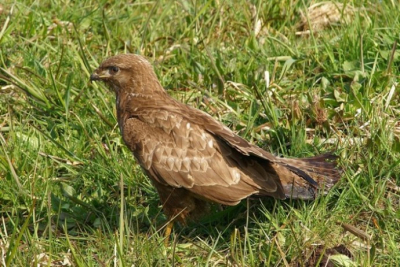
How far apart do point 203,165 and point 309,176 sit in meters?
0.70

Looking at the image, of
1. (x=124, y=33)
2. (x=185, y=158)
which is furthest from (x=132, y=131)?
(x=124, y=33)

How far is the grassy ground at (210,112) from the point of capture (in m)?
5.29

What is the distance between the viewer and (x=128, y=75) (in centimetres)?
619

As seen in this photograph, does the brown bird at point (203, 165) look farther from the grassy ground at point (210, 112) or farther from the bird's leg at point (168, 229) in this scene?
the grassy ground at point (210, 112)

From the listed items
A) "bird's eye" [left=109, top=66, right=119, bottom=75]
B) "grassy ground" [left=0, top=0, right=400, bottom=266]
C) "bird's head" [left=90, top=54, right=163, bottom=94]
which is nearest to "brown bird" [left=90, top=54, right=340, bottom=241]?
"grassy ground" [left=0, top=0, right=400, bottom=266]

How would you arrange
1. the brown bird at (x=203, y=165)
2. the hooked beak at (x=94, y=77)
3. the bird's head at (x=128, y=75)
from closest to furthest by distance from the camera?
the brown bird at (x=203, y=165) → the bird's head at (x=128, y=75) → the hooked beak at (x=94, y=77)

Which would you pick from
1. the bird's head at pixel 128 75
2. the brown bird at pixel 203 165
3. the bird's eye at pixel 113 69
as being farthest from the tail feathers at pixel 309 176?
the bird's eye at pixel 113 69

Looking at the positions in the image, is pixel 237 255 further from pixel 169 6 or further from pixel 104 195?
pixel 169 6

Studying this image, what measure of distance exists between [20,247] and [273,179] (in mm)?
1678

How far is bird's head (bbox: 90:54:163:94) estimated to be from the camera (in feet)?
20.1

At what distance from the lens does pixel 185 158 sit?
5.61 metres

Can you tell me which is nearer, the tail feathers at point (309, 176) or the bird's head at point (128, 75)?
the tail feathers at point (309, 176)

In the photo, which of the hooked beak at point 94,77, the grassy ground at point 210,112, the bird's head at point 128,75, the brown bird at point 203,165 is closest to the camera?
the grassy ground at point 210,112

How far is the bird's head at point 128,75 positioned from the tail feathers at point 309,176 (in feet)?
3.86
